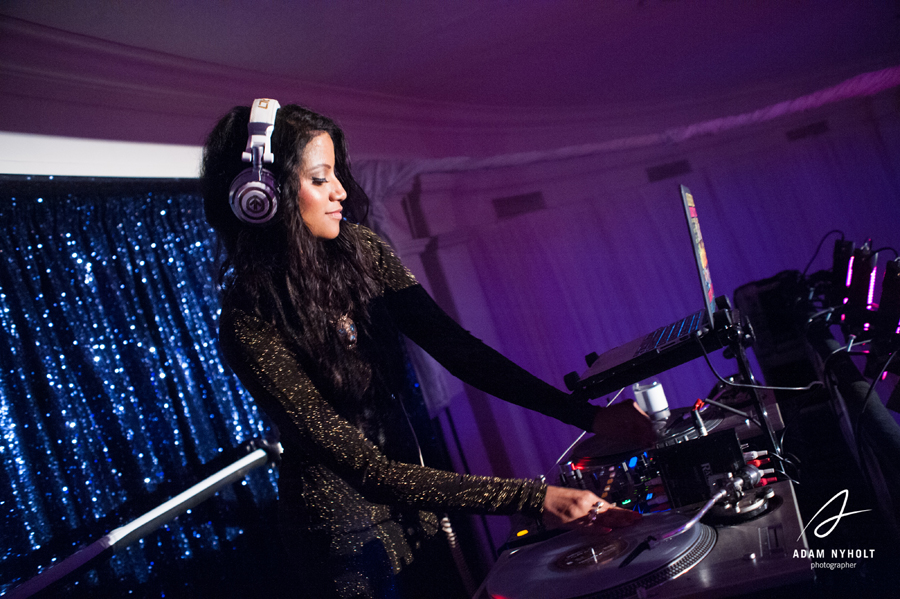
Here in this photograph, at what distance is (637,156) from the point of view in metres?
3.55

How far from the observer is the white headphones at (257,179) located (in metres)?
0.97

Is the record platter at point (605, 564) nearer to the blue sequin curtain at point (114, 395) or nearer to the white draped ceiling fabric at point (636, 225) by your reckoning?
the blue sequin curtain at point (114, 395)

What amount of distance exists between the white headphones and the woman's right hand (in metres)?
0.64

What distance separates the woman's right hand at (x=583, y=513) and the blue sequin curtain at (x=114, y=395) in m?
1.35

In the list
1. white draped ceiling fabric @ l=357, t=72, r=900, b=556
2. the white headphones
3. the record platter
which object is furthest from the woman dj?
white draped ceiling fabric @ l=357, t=72, r=900, b=556

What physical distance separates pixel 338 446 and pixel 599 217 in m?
2.92

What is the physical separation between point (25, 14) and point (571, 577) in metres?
2.10

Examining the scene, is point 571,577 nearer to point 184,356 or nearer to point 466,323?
point 184,356

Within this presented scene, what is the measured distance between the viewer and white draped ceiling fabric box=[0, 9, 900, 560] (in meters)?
3.10

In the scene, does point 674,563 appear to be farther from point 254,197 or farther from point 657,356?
point 254,197

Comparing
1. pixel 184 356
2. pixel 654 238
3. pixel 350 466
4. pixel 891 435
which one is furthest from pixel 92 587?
pixel 654 238

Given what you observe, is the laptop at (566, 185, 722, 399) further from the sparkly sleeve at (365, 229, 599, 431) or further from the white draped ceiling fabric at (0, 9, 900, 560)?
the white draped ceiling fabric at (0, 9, 900, 560)
